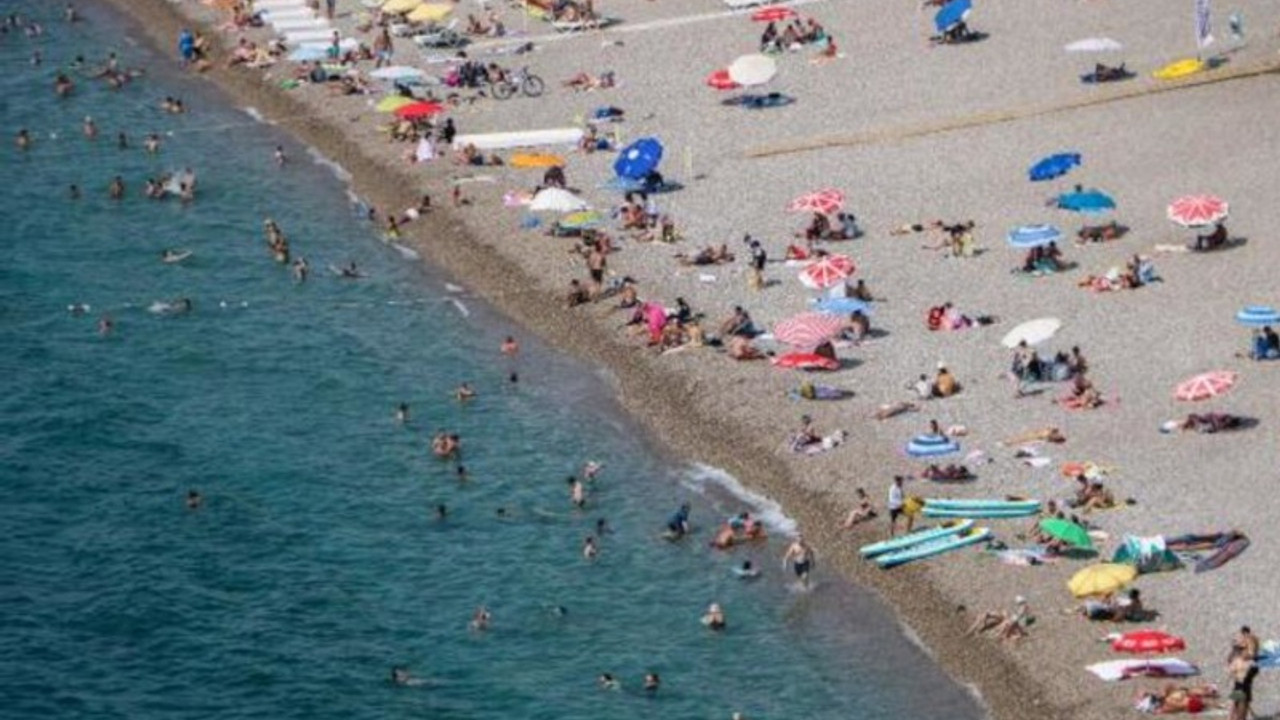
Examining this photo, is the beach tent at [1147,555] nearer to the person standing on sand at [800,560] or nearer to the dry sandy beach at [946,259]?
the dry sandy beach at [946,259]

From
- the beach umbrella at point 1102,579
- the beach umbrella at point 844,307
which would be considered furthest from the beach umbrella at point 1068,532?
the beach umbrella at point 844,307

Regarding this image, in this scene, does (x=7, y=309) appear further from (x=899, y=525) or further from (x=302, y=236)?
(x=899, y=525)

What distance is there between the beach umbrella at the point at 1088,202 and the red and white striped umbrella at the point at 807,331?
9.20 metres

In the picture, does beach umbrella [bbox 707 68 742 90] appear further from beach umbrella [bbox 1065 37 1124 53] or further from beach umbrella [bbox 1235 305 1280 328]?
beach umbrella [bbox 1235 305 1280 328]

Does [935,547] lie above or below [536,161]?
below

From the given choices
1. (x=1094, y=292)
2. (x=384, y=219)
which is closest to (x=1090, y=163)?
(x=1094, y=292)

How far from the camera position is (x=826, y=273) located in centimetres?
7138

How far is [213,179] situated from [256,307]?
1290 cm

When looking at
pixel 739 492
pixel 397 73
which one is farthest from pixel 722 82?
pixel 739 492

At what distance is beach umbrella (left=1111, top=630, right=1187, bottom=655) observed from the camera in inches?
2068

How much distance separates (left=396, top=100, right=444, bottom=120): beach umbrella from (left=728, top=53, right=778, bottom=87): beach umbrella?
9.85 m

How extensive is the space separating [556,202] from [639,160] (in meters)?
2.86

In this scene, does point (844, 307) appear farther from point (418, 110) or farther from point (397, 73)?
point (397, 73)

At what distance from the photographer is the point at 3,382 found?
72875 mm
